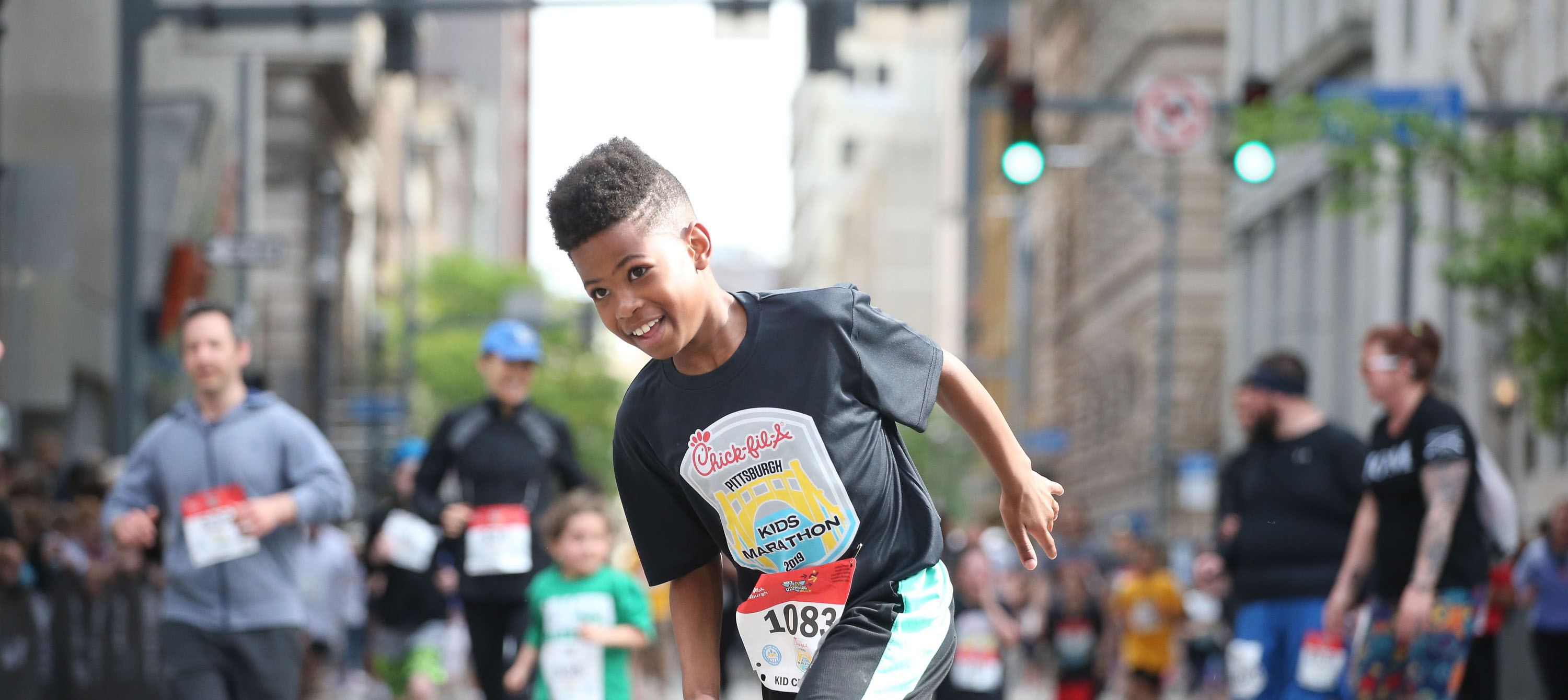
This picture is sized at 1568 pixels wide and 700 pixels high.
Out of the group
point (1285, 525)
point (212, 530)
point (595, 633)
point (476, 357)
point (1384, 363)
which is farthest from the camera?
point (476, 357)

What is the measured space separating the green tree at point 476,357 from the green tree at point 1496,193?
6735 cm

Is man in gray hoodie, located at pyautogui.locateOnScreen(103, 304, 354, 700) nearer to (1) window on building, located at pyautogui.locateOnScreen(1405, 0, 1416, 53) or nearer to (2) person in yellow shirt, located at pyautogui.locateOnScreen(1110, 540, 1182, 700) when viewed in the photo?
(2) person in yellow shirt, located at pyautogui.locateOnScreen(1110, 540, 1182, 700)

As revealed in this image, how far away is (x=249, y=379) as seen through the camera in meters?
9.06

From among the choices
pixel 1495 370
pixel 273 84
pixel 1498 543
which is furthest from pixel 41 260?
pixel 273 84

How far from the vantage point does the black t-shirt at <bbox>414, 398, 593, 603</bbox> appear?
10.2 meters

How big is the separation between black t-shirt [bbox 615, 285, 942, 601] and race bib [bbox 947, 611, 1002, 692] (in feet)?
27.4

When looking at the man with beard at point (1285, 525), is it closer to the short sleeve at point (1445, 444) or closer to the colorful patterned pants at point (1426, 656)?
the colorful patterned pants at point (1426, 656)

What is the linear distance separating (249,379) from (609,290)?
537 cm

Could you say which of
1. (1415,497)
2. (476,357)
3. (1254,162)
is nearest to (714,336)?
(1415,497)

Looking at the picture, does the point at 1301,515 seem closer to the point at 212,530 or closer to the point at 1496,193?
the point at 212,530

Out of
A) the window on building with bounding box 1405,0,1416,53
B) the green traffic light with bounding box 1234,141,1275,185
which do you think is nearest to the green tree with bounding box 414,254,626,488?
the window on building with bounding box 1405,0,1416,53

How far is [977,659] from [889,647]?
8.76m

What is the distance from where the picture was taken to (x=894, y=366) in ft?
14.5

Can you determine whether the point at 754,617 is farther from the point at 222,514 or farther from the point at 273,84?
the point at 273,84
